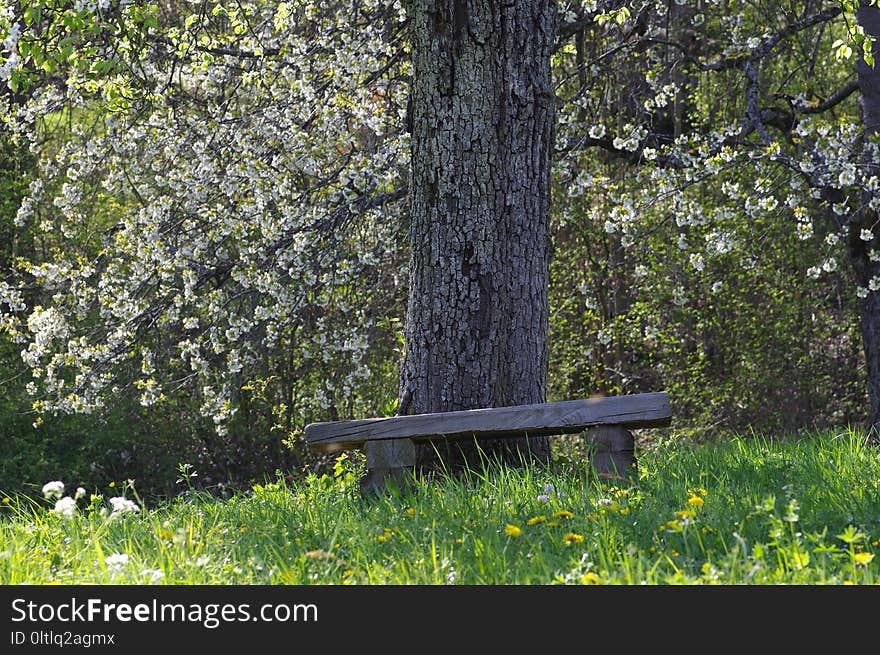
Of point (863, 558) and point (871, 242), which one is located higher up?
point (871, 242)

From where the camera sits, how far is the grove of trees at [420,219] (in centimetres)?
504

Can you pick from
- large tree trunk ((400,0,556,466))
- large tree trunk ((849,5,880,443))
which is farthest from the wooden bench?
large tree trunk ((849,5,880,443))

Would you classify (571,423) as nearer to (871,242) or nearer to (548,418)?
(548,418)

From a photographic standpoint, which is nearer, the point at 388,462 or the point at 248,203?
the point at 388,462

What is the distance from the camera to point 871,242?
26.6 feet

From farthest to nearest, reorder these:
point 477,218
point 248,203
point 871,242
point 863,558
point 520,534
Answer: point 871,242, point 248,203, point 477,218, point 520,534, point 863,558

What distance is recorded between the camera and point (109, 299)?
7215 millimetres

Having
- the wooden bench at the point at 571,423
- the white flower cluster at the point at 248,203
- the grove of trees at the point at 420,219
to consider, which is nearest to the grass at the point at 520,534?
the wooden bench at the point at 571,423

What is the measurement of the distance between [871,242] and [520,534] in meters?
5.84

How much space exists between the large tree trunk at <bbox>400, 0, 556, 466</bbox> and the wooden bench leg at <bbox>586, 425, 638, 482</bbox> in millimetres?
582

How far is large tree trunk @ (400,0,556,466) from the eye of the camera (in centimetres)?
497

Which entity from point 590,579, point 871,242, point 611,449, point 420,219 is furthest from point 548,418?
point 871,242

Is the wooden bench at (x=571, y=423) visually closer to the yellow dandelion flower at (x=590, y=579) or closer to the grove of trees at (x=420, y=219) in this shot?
the grove of trees at (x=420, y=219)

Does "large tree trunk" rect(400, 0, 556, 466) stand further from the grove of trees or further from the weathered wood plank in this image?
the weathered wood plank
